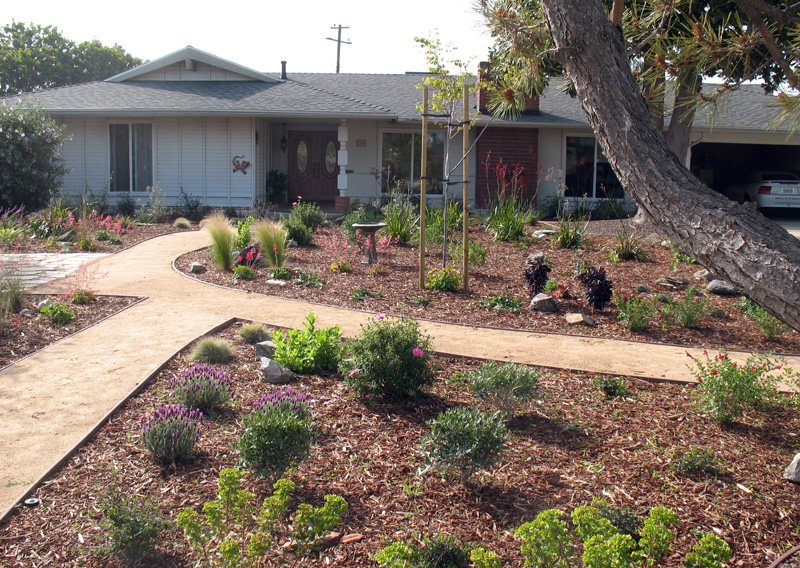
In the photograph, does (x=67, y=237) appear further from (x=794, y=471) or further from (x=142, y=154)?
(x=794, y=471)

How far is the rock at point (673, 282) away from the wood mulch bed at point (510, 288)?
0.14m

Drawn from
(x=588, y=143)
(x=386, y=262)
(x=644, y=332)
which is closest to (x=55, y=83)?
(x=588, y=143)

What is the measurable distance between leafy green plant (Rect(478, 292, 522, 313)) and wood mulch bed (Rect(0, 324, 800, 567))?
298cm

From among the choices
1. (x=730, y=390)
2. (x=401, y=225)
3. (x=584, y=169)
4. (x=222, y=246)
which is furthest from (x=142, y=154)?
(x=730, y=390)

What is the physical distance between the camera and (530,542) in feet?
8.77

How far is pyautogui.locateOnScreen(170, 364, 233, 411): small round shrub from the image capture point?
4613 millimetres

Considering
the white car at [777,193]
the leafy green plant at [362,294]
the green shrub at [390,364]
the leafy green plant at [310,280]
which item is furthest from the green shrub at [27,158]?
the white car at [777,193]

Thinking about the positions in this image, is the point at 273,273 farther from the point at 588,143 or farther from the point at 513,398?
the point at 588,143

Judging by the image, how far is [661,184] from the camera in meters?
3.20

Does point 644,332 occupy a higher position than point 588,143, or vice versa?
point 588,143

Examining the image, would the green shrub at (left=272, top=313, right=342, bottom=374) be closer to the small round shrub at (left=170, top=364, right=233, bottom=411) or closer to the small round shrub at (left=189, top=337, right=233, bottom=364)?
the small round shrub at (left=189, top=337, right=233, bottom=364)

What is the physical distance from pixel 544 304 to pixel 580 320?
1.85 ft

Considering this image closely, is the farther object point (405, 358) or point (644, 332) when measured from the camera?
point (644, 332)

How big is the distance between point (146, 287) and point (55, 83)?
48541 millimetres
